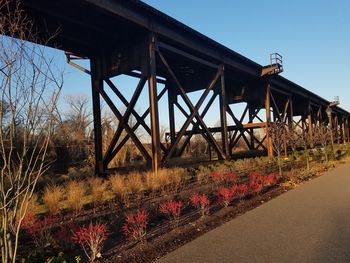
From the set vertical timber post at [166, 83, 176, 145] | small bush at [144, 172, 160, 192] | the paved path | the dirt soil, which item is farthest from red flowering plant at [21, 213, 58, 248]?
vertical timber post at [166, 83, 176, 145]

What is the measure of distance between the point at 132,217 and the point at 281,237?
2450 mm

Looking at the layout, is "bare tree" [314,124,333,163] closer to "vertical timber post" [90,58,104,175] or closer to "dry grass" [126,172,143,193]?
"vertical timber post" [90,58,104,175]

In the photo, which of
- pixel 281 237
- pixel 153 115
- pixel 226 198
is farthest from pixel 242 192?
pixel 153 115

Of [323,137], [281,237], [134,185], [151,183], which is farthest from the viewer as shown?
[323,137]

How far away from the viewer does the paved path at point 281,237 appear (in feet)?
15.5

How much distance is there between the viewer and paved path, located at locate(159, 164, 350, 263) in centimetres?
472

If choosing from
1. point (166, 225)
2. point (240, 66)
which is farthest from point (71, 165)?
point (166, 225)

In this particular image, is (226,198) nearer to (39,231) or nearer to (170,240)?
(170,240)

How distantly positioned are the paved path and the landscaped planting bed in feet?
1.35

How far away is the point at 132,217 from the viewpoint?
6305 millimetres

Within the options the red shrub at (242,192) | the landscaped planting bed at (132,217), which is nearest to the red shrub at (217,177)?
the landscaped planting bed at (132,217)

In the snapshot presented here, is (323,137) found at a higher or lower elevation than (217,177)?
higher

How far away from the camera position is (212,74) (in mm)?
23188

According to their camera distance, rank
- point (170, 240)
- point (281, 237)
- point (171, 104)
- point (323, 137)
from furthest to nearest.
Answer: point (323, 137), point (171, 104), point (170, 240), point (281, 237)
